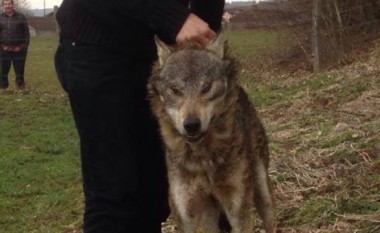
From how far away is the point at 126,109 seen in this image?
3795 millimetres

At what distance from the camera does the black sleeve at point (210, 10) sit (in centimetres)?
409

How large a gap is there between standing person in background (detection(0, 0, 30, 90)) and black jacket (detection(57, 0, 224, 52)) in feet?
46.5

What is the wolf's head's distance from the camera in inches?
144

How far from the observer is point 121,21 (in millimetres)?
3625

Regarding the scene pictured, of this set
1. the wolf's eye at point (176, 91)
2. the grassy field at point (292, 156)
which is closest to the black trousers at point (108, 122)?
the wolf's eye at point (176, 91)

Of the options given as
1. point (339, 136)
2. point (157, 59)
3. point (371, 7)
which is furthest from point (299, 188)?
point (371, 7)

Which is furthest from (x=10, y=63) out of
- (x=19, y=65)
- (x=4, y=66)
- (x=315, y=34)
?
(x=315, y=34)

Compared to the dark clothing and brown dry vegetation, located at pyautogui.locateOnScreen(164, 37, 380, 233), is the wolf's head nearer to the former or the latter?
brown dry vegetation, located at pyautogui.locateOnScreen(164, 37, 380, 233)

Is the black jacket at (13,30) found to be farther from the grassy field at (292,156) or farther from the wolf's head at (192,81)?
the wolf's head at (192,81)

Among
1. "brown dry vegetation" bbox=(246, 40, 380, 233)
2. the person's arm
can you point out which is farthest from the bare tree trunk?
the person's arm

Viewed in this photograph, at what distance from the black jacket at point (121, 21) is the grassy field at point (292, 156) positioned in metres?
1.53

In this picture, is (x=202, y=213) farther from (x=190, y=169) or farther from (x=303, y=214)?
(x=303, y=214)

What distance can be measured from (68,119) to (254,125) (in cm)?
879

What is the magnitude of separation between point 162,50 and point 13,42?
1461cm
